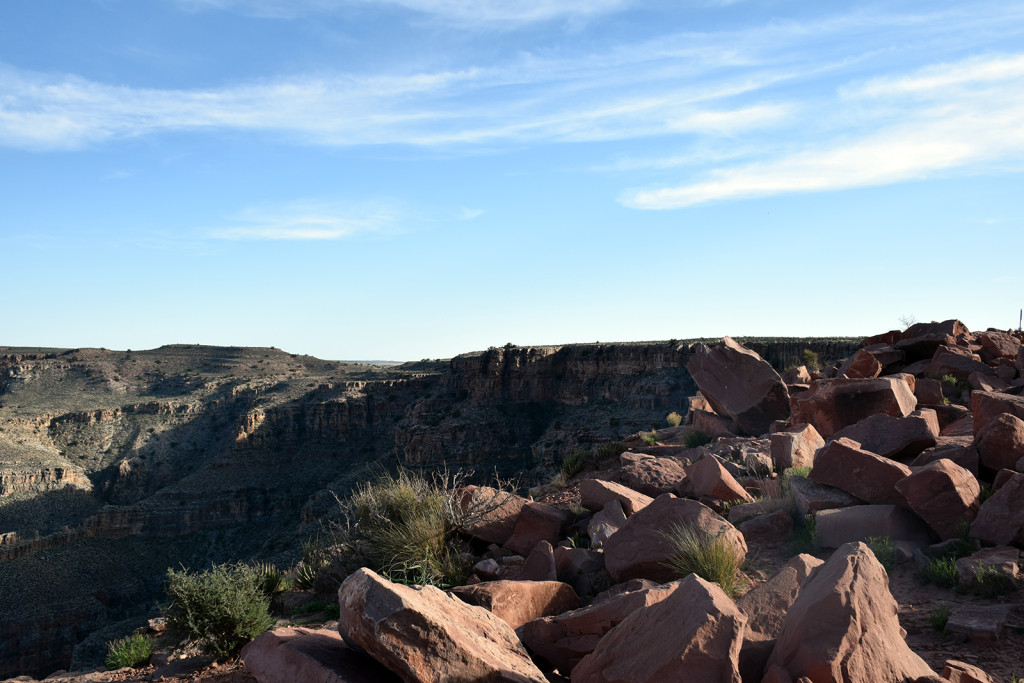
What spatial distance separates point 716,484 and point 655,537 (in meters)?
2.67

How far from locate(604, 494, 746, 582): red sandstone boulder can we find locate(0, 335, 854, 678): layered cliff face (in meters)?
38.7

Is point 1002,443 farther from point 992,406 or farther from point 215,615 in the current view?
point 215,615

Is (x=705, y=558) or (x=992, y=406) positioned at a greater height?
(x=992, y=406)

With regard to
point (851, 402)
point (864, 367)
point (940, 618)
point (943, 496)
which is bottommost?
point (940, 618)

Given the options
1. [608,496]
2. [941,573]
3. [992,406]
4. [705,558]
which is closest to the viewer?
[941,573]

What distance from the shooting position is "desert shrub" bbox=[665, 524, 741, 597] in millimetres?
7008

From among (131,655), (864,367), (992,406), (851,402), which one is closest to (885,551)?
(992,406)

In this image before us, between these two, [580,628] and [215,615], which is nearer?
[580,628]

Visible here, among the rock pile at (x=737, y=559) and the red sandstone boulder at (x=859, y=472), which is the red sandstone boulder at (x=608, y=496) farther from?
the red sandstone boulder at (x=859, y=472)

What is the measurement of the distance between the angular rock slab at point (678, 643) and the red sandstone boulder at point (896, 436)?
5927 millimetres

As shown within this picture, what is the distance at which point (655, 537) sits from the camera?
7.58m

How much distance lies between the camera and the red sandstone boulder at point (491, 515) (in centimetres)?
973

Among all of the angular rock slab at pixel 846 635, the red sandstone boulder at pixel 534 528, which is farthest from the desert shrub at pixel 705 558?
the red sandstone boulder at pixel 534 528

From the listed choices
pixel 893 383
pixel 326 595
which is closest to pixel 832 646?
pixel 326 595
